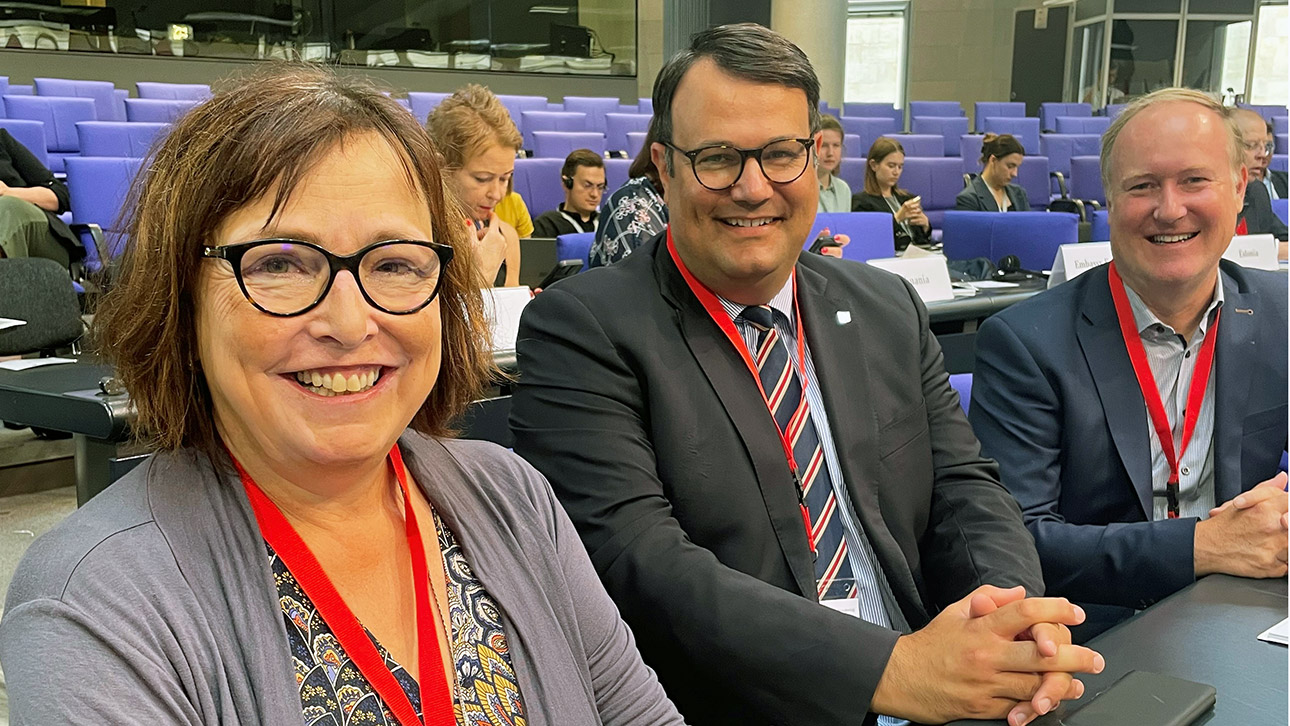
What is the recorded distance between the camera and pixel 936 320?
12.2 feet

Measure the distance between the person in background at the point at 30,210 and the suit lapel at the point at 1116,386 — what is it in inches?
177

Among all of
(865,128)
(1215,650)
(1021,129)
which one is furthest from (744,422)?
(1021,129)

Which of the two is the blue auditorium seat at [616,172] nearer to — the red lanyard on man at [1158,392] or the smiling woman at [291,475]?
the red lanyard on man at [1158,392]

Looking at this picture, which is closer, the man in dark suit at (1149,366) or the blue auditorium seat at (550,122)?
the man in dark suit at (1149,366)

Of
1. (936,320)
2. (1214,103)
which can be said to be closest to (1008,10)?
(936,320)

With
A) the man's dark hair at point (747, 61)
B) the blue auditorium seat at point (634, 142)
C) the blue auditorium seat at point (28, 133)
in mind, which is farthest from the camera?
the blue auditorium seat at point (634, 142)

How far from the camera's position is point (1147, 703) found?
39.4 inches

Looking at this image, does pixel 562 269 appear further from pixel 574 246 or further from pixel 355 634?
pixel 355 634

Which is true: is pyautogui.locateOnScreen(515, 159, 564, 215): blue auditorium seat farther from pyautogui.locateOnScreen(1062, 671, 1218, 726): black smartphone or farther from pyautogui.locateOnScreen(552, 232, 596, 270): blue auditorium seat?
pyautogui.locateOnScreen(1062, 671, 1218, 726): black smartphone

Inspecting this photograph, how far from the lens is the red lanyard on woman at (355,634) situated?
929 mm

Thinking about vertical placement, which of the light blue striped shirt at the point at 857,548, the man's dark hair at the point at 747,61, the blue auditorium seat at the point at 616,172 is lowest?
the light blue striped shirt at the point at 857,548

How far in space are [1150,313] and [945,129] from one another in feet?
35.9

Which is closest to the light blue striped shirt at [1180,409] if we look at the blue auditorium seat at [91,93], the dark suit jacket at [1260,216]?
the dark suit jacket at [1260,216]

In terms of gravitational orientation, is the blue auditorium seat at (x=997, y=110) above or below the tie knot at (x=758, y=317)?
above
